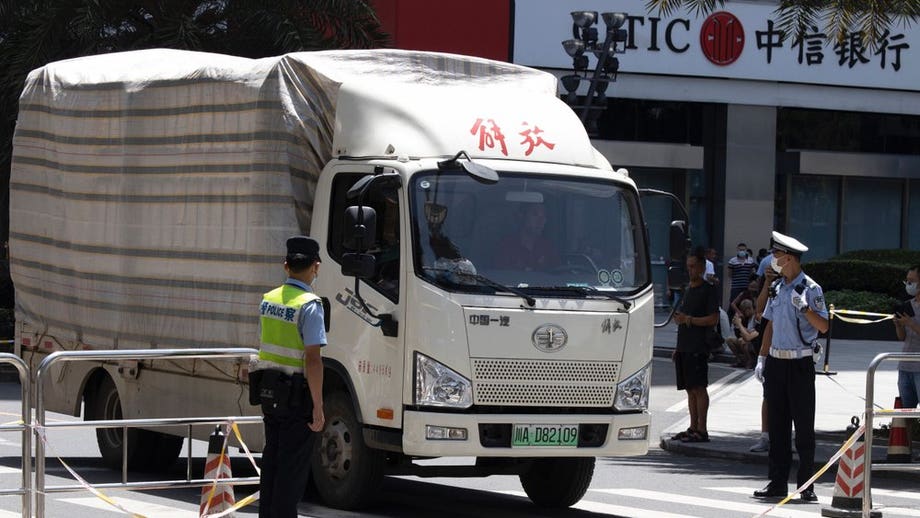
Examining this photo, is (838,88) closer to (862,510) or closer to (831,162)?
(831,162)

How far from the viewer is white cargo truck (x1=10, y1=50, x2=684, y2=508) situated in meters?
10.8

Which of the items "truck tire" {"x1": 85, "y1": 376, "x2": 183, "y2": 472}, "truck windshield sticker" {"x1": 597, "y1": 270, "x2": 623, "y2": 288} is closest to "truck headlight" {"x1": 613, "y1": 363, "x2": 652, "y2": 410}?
"truck windshield sticker" {"x1": 597, "y1": 270, "x2": 623, "y2": 288}

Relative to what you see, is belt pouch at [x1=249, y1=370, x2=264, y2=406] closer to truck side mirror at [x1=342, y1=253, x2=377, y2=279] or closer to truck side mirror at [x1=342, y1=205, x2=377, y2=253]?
truck side mirror at [x1=342, y1=205, x2=377, y2=253]

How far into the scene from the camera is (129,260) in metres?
13.1

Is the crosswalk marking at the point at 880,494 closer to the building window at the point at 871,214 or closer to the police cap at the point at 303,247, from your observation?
the police cap at the point at 303,247

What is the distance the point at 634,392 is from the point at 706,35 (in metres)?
28.2

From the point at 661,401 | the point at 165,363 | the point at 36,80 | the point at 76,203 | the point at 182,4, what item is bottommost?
the point at 661,401

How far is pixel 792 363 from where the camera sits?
41.1 feet

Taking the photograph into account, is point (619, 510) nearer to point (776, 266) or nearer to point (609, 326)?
point (609, 326)

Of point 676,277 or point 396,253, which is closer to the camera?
point 396,253

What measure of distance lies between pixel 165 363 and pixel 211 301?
895 millimetres

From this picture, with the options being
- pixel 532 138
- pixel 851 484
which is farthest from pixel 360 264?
pixel 851 484

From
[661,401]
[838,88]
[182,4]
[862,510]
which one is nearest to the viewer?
[862,510]

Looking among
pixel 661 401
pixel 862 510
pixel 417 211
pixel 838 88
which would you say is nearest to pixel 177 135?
pixel 417 211
